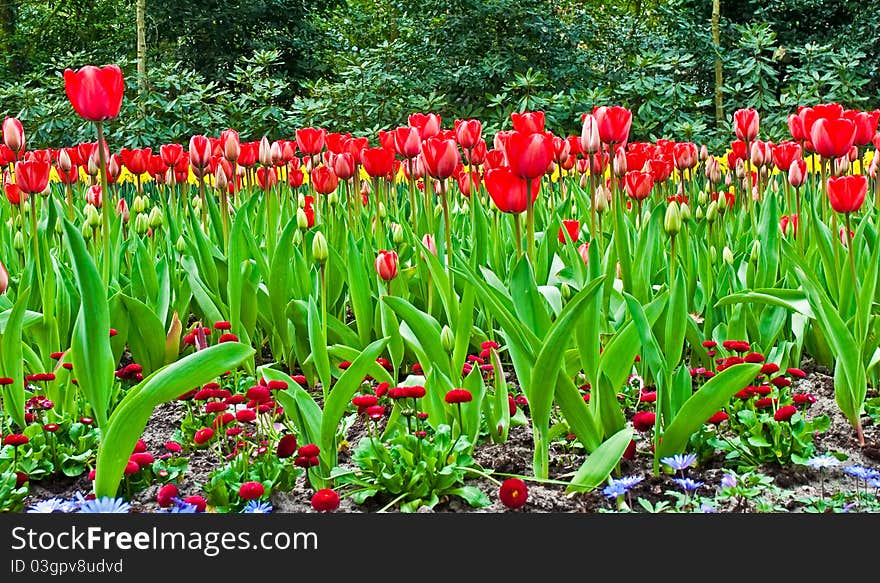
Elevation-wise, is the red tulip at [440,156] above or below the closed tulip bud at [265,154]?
above

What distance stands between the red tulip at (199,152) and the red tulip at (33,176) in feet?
1.97

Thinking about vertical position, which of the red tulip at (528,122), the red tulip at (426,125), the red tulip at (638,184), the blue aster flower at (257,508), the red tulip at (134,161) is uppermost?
the red tulip at (528,122)

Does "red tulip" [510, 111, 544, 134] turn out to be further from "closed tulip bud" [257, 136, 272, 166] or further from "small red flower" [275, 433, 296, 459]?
"small red flower" [275, 433, 296, 459]

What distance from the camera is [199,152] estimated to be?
2.96 metres

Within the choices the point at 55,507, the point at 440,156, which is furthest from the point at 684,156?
the point at 55,507

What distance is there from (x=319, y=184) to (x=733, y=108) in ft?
29.3

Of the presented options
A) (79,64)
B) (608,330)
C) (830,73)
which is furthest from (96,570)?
(79,64)

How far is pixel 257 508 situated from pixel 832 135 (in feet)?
5.74

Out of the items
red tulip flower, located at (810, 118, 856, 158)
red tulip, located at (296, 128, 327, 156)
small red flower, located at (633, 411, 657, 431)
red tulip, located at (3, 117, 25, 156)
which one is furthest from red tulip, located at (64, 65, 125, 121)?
red tulip flower, located at (810, 118, 856, 158)

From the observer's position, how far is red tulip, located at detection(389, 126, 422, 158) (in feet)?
9.07

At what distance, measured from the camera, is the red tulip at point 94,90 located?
1.89 meters

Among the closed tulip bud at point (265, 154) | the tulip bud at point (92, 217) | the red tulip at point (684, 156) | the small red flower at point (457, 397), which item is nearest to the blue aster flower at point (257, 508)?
the small red flower at point (457, 397)

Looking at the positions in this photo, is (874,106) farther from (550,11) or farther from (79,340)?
(79,340)

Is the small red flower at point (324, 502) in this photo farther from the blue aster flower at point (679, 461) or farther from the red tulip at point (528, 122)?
the red tulip at point (528, 122)
